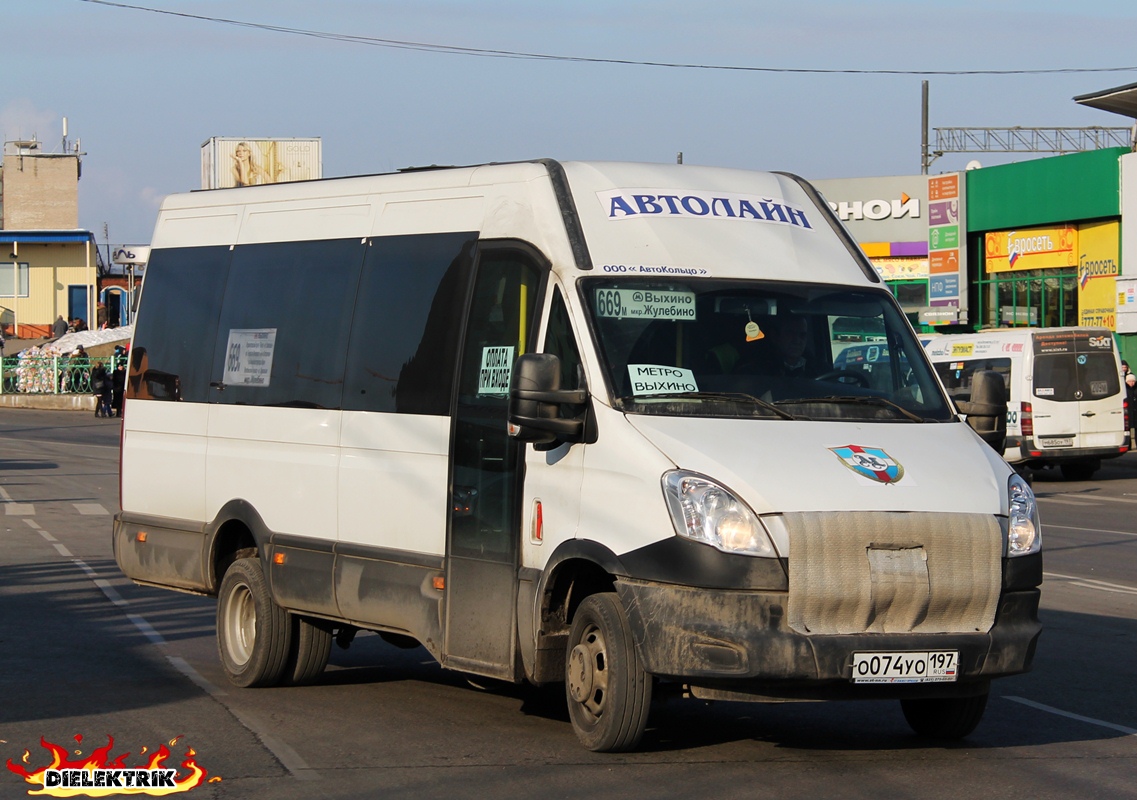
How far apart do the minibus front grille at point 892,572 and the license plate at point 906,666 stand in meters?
0.11

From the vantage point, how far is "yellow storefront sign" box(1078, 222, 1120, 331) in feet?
119

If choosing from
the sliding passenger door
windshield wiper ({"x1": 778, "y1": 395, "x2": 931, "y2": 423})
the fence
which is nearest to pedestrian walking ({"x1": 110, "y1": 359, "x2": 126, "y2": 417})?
the fence

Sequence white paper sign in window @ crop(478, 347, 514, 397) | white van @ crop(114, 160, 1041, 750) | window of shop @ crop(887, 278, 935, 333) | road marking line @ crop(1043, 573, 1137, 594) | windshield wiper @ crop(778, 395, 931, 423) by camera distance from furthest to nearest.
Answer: window of shop @ crop(887, 278, 935, 333) < road marking line @ crop(1043, 573, 1137, 594) < white paper sign in window @ crop(478, 347, 514, 397) < windshield wiper @ crop(778, 395, 931, 423) < white van @ crop(114, 160, 1041, 750)

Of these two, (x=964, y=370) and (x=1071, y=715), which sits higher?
(x=964, y=370)

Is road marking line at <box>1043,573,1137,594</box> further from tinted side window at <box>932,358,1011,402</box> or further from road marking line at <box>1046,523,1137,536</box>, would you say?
tinted side window at <box>932,358,1011,402</box>

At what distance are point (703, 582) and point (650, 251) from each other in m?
1.83

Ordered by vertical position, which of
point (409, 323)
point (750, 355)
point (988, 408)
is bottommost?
point (988, 408)

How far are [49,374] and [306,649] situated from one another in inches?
1878

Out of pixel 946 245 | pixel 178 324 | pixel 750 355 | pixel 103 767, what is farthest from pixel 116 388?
pixel 750 355

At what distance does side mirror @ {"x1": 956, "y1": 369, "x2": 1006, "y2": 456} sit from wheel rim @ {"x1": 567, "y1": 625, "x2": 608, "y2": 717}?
214 centimetres

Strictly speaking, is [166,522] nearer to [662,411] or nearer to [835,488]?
[662,411]

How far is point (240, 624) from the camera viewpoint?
909 cm

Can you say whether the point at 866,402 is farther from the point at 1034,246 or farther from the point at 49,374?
the point at 49,374

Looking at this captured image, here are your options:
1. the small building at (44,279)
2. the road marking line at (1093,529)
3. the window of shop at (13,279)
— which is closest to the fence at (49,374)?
the small building at (44,279)
